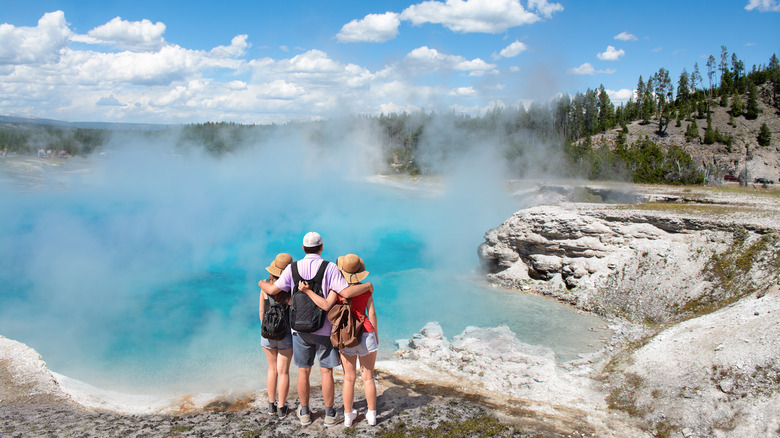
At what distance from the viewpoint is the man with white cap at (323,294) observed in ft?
15.2

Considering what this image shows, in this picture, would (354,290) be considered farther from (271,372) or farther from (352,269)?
(271,372)

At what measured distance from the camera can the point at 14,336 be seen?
9.94 metres

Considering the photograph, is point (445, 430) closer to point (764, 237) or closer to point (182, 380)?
point (182, 380)

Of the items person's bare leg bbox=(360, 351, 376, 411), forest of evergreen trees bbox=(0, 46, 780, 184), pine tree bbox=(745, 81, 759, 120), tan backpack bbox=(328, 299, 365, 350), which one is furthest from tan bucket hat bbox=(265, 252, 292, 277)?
pine tree bbox=(745, 81, 759, 120)

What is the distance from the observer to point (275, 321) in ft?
16.0

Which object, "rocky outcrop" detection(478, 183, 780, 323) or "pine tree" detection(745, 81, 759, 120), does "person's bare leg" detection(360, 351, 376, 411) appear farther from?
"pine tree" detection(745, 81, 759, 120)

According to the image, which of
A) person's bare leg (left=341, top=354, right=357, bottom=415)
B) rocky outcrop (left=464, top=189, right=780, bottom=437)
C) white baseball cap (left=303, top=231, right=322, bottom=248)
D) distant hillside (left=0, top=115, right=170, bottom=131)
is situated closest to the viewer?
white baseball cap (left=303, top=231, right=322, bottom=248)

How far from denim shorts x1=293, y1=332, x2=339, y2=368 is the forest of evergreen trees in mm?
27834

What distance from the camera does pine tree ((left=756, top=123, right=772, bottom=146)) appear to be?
45.3 meters

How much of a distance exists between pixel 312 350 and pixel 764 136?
183ft

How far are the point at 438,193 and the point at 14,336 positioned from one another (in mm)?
27504

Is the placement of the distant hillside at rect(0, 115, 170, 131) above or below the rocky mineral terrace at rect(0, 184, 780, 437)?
above

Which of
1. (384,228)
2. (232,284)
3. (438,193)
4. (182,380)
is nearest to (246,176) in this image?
(438,193)

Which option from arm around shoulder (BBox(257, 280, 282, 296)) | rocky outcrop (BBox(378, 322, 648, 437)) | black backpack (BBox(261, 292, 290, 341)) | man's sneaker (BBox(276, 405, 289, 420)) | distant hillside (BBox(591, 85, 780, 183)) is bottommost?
rocky outcrop (BBox(378, 322, 648, 437))
